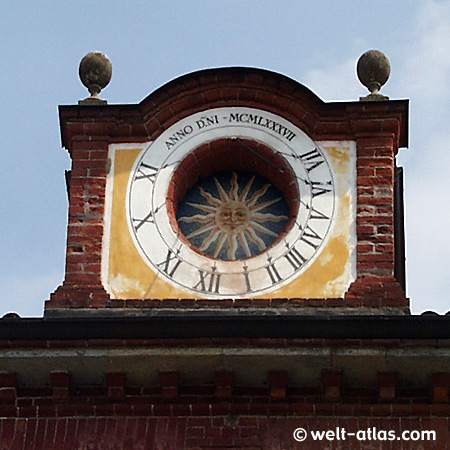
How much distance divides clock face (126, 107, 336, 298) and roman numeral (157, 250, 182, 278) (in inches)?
0.4

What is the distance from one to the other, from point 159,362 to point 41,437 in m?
1.32

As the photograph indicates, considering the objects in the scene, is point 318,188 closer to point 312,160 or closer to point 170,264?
point 312,160

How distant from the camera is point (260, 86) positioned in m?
17.2

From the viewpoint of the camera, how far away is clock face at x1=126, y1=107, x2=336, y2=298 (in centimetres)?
1609

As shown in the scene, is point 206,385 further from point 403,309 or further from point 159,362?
point 403,309

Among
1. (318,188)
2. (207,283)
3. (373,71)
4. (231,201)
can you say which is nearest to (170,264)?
(207,283)

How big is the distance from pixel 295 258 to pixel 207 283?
0.94m

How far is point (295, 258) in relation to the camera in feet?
52.9

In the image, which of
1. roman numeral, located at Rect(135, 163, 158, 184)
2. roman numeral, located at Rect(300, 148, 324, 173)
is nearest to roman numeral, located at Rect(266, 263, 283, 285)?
roman numeral, located at Rect(300, 148, 324, 173)

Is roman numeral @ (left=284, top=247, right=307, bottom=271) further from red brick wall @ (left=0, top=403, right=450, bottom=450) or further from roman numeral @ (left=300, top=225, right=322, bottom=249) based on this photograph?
red brick wall @ (left=0, top=403, right=450, bottom=450)

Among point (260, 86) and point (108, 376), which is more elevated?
point (260, 86)

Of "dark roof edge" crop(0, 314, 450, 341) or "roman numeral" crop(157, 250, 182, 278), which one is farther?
"roman numeral" crop(157, 250, 182, 278)

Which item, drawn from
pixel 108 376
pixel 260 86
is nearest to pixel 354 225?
pixel 260 86

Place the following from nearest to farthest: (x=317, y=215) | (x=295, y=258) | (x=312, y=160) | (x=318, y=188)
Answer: (x=295, y=258)
(x=317, y=215)
(x=318, y=188)
(x=312, y=160)
